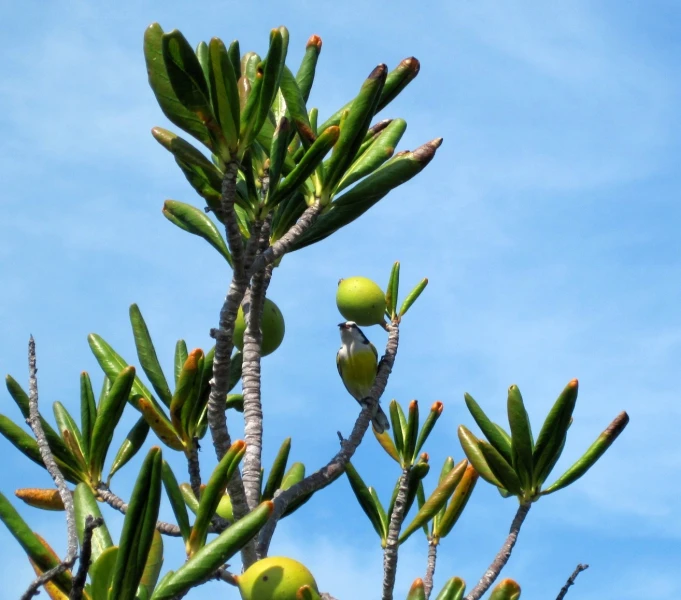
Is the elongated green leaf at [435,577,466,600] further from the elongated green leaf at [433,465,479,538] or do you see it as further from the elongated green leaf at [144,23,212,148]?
the elongated green leaf at [144,23,212,148]

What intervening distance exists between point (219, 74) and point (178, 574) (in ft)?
3.96

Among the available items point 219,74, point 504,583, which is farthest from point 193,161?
point 504,583

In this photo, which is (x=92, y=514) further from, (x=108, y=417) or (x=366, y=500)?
(x=366, y=500)

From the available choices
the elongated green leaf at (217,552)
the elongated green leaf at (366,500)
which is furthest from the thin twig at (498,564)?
the elongated green leaf at (217,552)

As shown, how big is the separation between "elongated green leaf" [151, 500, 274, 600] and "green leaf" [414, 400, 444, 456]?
62.9 inches

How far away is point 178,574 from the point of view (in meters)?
1.81

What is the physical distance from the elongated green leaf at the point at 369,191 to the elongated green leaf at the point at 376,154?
27 millimetres

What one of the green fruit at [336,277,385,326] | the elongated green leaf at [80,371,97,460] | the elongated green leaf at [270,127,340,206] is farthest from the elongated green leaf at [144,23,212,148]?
the green fruit at [336,277,385,326]

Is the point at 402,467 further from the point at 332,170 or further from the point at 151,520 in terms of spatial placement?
the point at 151,520

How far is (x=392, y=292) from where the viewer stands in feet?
11.4

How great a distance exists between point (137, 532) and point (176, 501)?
22.0 inches

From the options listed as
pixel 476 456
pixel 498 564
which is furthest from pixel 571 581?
pixel 476 456

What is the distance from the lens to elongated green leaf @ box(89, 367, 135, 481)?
2.43 metres

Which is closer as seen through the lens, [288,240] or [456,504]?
[288,240]
